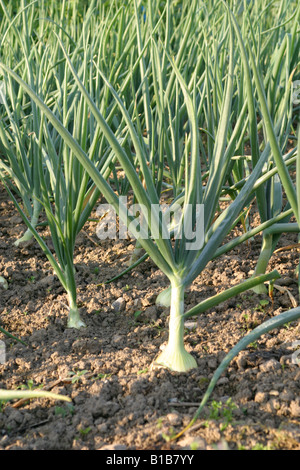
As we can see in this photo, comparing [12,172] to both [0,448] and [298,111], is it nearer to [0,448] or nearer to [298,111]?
[0,448]

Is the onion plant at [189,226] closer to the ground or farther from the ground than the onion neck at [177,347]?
farther from the ground

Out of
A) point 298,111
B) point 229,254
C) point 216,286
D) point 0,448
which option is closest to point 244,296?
point 216,286

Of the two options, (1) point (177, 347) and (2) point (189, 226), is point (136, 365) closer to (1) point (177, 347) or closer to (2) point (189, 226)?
(1) point (177, 347)

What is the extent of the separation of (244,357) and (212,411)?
19 centimetres

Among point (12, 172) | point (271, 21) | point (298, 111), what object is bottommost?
point (12, 172)

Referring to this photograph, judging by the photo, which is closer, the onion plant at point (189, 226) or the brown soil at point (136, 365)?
the brown soil at point (136, 365)

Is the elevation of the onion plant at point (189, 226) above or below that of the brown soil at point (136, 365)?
above

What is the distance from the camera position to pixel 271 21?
110 inches

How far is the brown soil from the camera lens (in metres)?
0.93

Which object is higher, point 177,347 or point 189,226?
point 189,226

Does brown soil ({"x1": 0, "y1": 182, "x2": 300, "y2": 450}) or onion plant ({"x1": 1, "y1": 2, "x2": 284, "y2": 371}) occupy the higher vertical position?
onion plant ({"x1": 1, "y1": 2, "x2": 284, "y2": 371})

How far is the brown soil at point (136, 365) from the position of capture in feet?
3.06

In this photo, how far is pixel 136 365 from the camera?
114 centimetres

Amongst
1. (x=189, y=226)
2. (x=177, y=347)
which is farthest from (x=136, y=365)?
(x=189, y=226)
